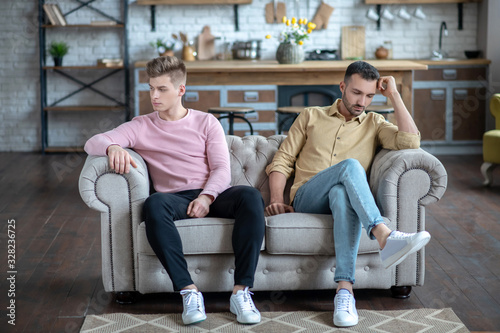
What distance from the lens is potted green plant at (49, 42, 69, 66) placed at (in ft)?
22.5

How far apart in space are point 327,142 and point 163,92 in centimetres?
78

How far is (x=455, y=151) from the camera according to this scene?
269 inches

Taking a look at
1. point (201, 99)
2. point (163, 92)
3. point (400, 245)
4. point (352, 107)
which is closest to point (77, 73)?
point (201, 99)

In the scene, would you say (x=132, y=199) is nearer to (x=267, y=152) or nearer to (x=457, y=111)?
(x=267, y=152)

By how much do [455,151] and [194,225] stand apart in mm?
4796

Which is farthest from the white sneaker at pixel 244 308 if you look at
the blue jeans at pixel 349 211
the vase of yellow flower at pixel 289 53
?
the vase of yellow flower at pixel 289 53

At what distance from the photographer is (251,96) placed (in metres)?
6.14

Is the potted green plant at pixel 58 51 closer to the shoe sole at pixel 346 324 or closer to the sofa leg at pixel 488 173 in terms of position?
the sofa leg at pixel 488 173

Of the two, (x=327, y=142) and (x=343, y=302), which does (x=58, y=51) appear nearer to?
(x=327, y=142)

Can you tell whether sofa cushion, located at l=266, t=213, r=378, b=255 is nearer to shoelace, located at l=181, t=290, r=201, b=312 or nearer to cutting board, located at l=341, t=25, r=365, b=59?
shoelace, located at l=181, t=290, r=201, b=312

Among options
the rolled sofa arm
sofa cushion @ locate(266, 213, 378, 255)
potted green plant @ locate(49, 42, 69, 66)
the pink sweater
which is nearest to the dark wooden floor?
the rolled sofa arm

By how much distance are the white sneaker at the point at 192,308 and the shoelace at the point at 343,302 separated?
1.72ft

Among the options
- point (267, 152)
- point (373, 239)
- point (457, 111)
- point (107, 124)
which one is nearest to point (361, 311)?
point (373, 239)

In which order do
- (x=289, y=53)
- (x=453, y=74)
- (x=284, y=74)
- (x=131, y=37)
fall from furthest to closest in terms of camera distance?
(x=131, y=37) < (x=453, y=74) < (x=289, y=53) < (x=284, y=74)
